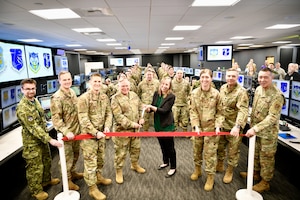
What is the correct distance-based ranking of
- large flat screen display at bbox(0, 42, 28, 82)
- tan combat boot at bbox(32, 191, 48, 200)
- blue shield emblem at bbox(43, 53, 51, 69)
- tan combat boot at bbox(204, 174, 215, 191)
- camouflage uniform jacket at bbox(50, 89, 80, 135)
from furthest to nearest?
1. blue shield emblem at bbox(43, 53, 51, 69)
2. large flat screen display at bbox(0, 42, 28, 82)
3. tan combat boot at bbox(204, 174, 215, 191)
4. tan combat boot at bbox(32, 191, 48, 200)
5. camouflage uniform jacket at bbox(50, 89, 80, 135)

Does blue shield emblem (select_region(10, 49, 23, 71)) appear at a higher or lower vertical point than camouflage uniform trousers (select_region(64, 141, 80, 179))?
higher

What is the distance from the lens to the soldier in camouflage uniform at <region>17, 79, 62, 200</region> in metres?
2.48

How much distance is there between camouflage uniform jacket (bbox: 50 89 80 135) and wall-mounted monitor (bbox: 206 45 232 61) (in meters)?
8.05

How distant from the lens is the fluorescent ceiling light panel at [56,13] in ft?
10.6

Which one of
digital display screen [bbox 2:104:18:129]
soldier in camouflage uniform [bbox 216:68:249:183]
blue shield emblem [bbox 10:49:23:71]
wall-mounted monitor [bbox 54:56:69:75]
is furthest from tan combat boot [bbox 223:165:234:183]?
wall-mounted monitor [bbox 54:56:69:75]

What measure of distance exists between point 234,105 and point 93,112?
189 centimetres

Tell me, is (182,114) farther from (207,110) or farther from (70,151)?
(70,151)

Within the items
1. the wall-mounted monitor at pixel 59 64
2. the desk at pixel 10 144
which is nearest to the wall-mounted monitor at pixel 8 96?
the desk at pixel 10 144

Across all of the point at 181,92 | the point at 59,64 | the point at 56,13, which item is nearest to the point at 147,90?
the point at 181,92

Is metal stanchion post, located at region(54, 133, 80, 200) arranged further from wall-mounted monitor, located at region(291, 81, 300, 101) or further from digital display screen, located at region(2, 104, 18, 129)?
wall-mounted monitor, located at region(291, 81, 300, 101)

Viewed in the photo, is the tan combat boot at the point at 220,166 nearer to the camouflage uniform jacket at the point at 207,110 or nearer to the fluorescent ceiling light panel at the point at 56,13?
the camouflage uniform jacket at the point at 207,110

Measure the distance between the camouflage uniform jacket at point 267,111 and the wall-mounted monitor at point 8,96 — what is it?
3.74 m

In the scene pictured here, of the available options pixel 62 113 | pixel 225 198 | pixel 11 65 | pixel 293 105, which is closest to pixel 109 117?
pixel 62 113

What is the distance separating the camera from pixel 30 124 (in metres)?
2.48
